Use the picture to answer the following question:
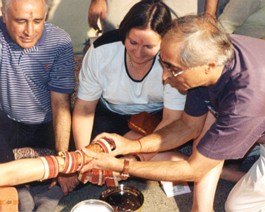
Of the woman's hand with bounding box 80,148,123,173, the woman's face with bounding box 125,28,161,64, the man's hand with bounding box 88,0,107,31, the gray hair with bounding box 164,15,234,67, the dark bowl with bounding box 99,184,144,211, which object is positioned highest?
the gray hair with bounding box 164,15,234,67

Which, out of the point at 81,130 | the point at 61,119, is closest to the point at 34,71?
the point at 61,119

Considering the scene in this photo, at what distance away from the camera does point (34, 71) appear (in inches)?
115

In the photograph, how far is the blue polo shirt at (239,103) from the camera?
216 centimetres

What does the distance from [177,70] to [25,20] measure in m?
0.93

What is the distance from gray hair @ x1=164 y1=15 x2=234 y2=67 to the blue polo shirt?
9 centimetres

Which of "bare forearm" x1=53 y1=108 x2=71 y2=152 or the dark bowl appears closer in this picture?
the dark bowl

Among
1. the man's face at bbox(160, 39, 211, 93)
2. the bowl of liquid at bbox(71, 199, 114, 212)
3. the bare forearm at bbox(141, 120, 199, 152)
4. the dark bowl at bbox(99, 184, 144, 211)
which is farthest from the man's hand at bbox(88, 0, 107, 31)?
the bowl of liquid at bbox(71, 199, 114, 212)

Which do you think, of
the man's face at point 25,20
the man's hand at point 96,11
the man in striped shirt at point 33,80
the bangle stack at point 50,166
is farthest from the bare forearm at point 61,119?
the man's hand at point 96,11

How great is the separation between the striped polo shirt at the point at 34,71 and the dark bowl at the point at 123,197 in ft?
2.10

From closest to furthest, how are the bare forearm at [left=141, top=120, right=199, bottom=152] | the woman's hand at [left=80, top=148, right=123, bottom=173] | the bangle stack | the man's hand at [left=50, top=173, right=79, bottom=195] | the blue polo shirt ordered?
1. the blue polo shirt
2. the bangle stack
3. the woman's hand at [left=80, top=148, right=123, bottom=173]
4. the bare forearm at [left=141, top=120, right=199, bottom=152]
5. the man's hand at [left=50, top=173, right=79, bottom=195]

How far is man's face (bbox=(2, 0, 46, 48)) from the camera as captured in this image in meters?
2.67

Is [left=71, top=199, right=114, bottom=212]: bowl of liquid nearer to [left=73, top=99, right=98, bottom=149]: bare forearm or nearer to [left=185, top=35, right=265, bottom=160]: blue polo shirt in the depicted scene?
[left=185, top=35, right=265, bottom=160]: blue polo shirt

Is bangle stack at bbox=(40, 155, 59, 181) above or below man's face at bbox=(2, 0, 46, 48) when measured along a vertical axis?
below

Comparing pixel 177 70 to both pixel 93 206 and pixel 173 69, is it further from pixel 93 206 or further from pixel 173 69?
pixel 93 206
